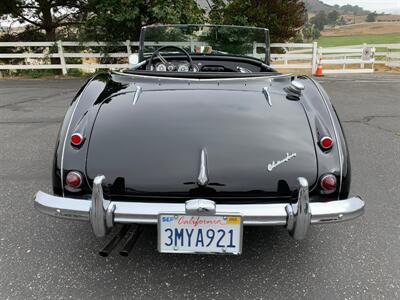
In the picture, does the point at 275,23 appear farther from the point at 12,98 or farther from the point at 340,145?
the point at 340,145

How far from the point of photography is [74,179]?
194 cm

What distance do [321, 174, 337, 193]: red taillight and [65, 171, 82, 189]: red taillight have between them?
4.29 feet

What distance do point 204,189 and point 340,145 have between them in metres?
0.84

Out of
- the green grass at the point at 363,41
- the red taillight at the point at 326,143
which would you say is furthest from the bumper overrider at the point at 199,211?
the green grass at the point at 363,41

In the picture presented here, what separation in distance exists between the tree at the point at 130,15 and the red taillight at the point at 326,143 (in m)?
8.80

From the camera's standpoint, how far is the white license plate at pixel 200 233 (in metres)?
1.81

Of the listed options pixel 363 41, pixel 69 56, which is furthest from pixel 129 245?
pixel 363 41

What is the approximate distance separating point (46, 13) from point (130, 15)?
3828 mm

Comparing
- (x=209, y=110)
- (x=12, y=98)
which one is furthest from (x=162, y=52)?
(x=12, y=98)

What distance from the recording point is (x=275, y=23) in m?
12.6

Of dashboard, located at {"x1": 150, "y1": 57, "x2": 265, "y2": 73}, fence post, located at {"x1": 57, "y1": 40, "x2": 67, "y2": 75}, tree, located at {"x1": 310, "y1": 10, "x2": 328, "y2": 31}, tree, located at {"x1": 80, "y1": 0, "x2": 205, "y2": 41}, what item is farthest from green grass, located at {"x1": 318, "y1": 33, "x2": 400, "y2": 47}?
tree, located at {"x1": 310, "y1": 10, "x2": 328, "y2": 31}

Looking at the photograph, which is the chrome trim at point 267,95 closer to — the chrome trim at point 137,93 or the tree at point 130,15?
the chrome trim at point 137,93

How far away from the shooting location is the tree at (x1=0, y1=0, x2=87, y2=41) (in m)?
11.9

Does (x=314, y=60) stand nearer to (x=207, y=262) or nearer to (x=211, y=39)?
(x=211, y=39)
